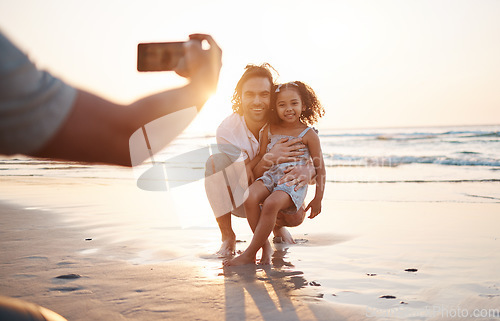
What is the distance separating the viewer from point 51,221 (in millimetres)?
5621

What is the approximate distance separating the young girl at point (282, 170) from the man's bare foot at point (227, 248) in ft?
1.30

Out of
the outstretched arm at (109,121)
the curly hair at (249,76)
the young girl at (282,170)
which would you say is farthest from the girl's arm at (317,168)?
the outstretched arm at (109,121)

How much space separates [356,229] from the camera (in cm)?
505

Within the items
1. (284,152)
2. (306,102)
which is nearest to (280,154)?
(284,152)

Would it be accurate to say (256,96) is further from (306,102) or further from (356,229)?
(356,229)

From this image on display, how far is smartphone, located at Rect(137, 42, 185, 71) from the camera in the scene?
1.20 meters

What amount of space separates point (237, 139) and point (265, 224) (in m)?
0.85

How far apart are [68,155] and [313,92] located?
3.29 metres

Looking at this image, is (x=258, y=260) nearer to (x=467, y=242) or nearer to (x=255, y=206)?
(x=255, y=206)

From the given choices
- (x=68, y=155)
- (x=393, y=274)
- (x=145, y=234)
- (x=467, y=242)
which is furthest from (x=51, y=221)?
(x=68, y=155)

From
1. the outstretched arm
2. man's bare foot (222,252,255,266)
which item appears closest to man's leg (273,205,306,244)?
man's bare foot (222,252,255,266)

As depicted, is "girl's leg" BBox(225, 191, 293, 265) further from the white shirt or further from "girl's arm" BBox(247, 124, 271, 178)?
the white shirt

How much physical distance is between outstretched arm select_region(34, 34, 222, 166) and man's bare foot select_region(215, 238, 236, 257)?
2.96 m

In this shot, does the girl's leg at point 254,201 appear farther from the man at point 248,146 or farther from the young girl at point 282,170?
the man at point 248,146
